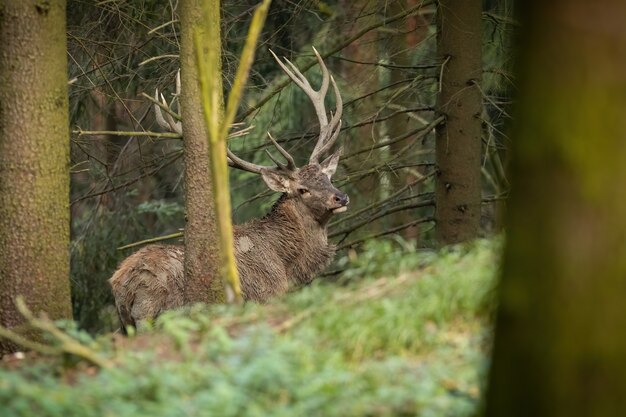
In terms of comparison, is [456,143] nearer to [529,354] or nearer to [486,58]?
[486,58]

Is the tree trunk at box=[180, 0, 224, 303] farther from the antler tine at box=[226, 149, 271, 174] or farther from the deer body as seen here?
the antler tine at box=[226, 149, 271, 174]

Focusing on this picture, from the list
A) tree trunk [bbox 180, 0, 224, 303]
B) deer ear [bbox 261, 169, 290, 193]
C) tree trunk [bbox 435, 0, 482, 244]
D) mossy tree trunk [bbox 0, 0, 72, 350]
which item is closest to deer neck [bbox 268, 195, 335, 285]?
deer ear [bbox 261, 169, 290, 193]

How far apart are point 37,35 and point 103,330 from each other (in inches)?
389

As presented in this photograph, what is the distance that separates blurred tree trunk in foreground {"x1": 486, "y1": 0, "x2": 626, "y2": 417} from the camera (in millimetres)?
4344

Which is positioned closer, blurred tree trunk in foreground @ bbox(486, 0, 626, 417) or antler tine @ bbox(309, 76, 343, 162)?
blurred tree trunk in foreground @ bbox(486, 0, 626, 417)

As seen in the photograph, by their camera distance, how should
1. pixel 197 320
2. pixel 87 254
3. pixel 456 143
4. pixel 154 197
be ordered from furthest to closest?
pixel 154 197, pixel 87 254, pixel 456 143, pixel 197 320

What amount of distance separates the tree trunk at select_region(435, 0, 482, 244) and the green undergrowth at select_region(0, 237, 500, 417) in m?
4.61

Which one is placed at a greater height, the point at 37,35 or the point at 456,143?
the point at 37,35

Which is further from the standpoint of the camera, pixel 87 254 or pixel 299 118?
pixel 299 118

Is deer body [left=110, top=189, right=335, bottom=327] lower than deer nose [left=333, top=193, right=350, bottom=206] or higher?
lower

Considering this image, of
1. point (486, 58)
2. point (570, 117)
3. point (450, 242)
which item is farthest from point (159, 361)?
point (486, 58)

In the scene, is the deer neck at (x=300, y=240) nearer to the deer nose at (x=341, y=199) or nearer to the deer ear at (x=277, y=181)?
the deer ear at (x=277, y=181)

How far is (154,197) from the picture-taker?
2133 cm

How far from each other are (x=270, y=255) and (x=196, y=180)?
3.09 meters
